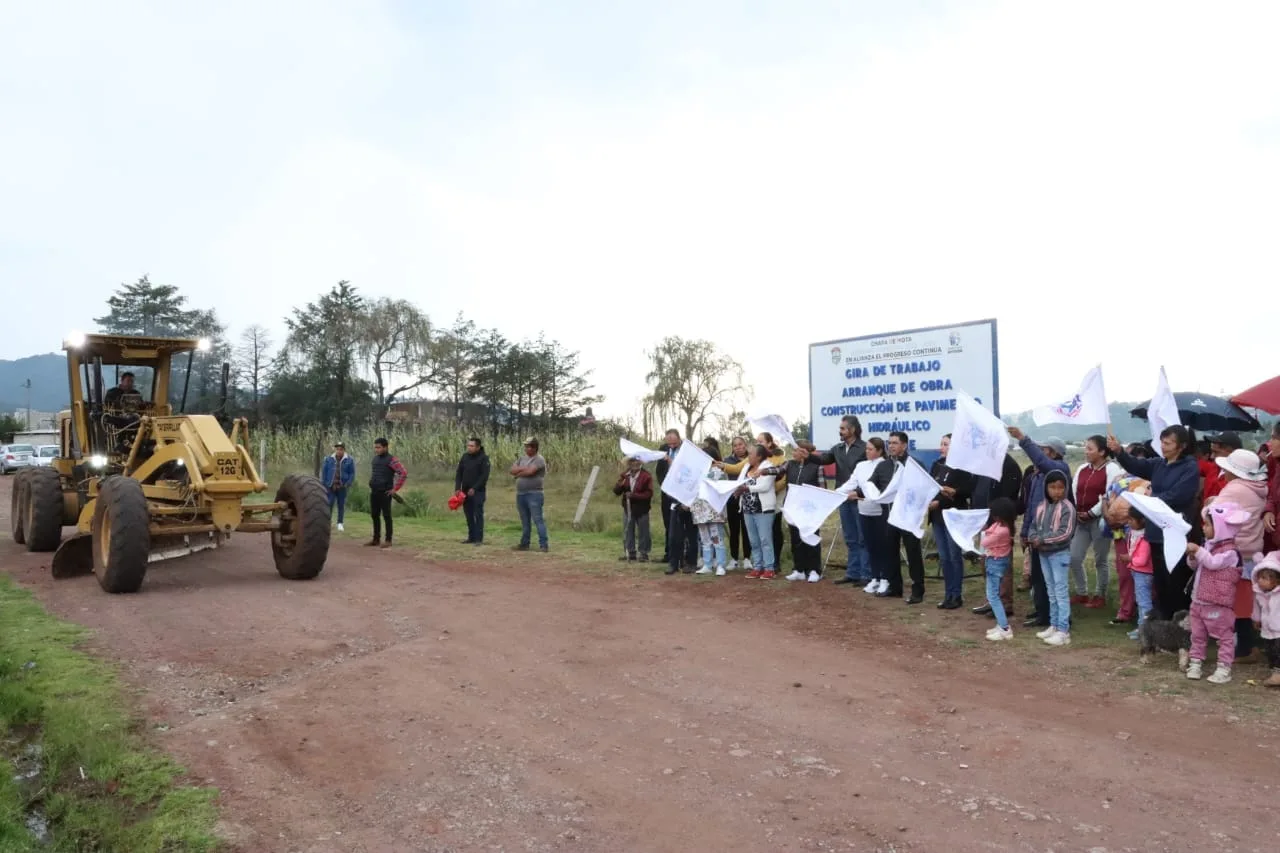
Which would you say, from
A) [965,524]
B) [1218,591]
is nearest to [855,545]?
[965,524]

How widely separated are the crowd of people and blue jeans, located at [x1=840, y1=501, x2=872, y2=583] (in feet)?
0.06

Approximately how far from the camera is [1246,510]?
6.39 meters

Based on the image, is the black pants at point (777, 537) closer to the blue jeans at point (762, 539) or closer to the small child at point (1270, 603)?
the blue jeans at point (762, 539)

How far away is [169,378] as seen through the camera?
12281mm

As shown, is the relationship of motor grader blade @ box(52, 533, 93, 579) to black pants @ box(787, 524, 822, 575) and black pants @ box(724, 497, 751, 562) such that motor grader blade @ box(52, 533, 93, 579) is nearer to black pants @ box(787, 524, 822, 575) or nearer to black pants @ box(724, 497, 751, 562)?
black pants @ box(724, 497, 751, 562)

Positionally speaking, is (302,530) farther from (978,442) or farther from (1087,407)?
(1087,407)

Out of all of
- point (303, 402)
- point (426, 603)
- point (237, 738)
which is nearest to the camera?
point (237, 738)

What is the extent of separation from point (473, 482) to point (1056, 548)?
8949 mm

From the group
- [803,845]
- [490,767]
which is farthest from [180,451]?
[803,845]

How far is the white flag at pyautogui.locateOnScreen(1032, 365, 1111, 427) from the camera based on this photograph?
8250 mm

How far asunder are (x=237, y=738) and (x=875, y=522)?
→ 262 inches

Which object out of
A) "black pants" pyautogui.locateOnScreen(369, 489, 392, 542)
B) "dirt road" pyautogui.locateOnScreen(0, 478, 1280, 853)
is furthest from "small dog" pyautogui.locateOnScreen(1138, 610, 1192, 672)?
"black pants" pyautogui.locateOnScreen(369, 489, 392, 542)

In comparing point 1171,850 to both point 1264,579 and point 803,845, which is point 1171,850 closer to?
point 803,845

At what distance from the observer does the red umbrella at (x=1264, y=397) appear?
28.5ft
